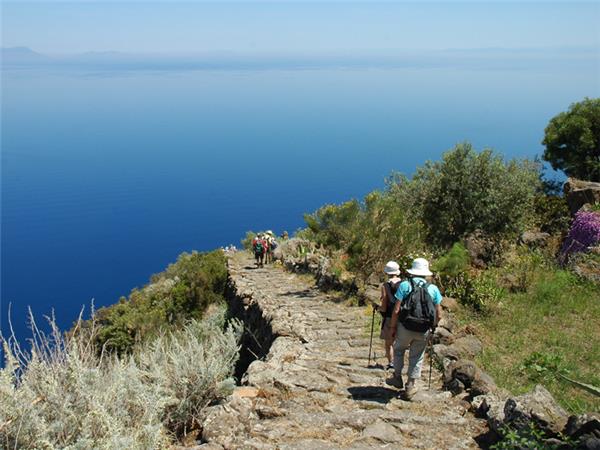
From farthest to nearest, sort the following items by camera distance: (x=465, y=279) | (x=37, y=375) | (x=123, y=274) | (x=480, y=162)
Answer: (x=123, y=274) → (x=480, y=162) → (x=465, y=279) → (x=37, y=375)

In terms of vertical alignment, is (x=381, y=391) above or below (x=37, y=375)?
below

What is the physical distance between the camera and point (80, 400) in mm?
5762

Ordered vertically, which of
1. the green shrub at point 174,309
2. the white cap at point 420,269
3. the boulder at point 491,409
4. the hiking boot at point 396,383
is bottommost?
the green shrub at point 174,309

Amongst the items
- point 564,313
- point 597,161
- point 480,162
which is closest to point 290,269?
point 480,162

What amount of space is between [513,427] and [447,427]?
879 millimetres

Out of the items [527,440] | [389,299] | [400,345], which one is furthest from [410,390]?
[527,440]

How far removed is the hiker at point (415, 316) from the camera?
7.25m

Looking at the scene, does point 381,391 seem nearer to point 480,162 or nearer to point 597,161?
point 480,162

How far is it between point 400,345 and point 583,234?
12.0m

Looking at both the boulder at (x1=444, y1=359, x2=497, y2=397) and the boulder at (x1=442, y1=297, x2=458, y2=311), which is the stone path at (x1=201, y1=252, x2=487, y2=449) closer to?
the boulder at (x1=444, y1=359, x2=497, y2=397)

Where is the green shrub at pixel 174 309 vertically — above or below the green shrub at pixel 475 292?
below

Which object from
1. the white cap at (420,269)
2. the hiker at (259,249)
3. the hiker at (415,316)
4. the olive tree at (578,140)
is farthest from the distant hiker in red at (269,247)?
the olive tree at (578,140)

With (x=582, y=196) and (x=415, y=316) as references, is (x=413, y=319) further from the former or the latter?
(x=582, y=196)

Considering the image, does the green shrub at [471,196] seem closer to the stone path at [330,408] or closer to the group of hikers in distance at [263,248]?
the group of hikers in distance at [263,248]
